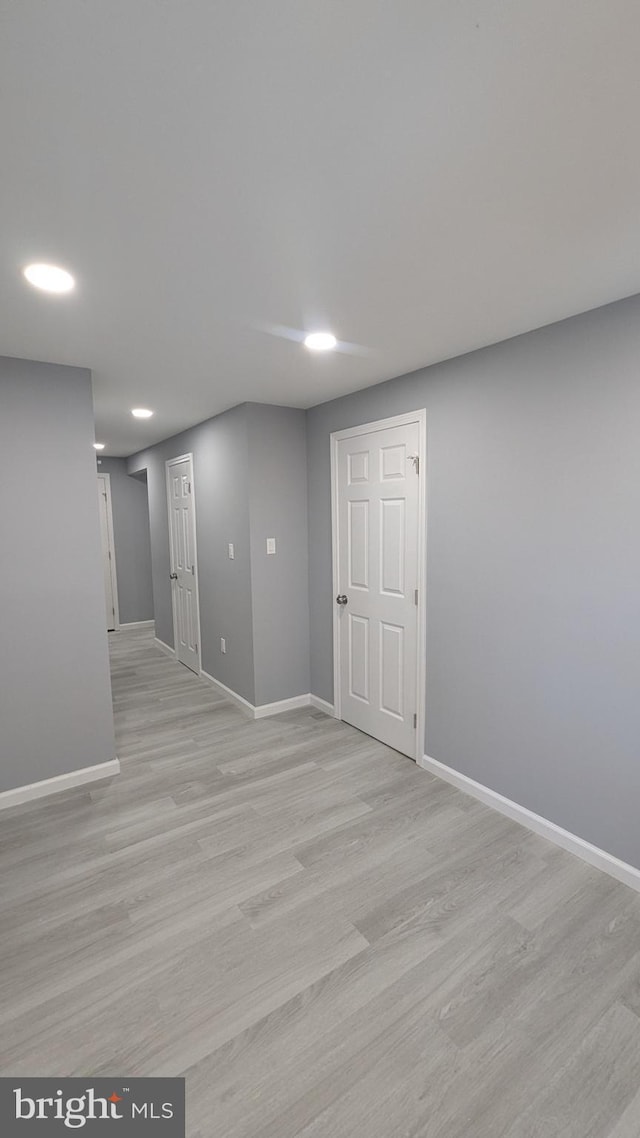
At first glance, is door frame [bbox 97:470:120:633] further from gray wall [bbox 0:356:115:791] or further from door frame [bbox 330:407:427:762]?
door frame [bbox 330:407:427:762]

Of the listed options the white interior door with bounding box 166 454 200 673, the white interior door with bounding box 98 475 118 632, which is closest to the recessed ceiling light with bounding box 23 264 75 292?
the white interior door with bounding box 166 454 200 673

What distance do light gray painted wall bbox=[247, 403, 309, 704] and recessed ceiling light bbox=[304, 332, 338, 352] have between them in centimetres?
120

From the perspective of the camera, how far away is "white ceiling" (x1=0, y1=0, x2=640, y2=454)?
0.83m

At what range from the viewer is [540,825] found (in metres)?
2.30

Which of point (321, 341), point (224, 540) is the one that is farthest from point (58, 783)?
point (321, 341)

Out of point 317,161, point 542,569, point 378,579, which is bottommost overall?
point 378,579

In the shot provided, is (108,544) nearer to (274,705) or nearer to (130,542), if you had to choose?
(130,542)

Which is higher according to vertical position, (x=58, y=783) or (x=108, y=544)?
(x=108, y=544)

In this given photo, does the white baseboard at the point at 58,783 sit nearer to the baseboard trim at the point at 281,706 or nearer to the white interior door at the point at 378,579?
Answer: the baseboard trim at the point at 281,706

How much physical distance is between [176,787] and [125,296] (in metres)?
2.47

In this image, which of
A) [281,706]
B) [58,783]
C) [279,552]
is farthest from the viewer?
[281,706]

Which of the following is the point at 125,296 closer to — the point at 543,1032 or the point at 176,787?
the point at 176,787

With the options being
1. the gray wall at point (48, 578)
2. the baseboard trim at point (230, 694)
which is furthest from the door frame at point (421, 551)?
the gray wall at point (48, 578)

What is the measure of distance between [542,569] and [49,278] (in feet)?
7.45
